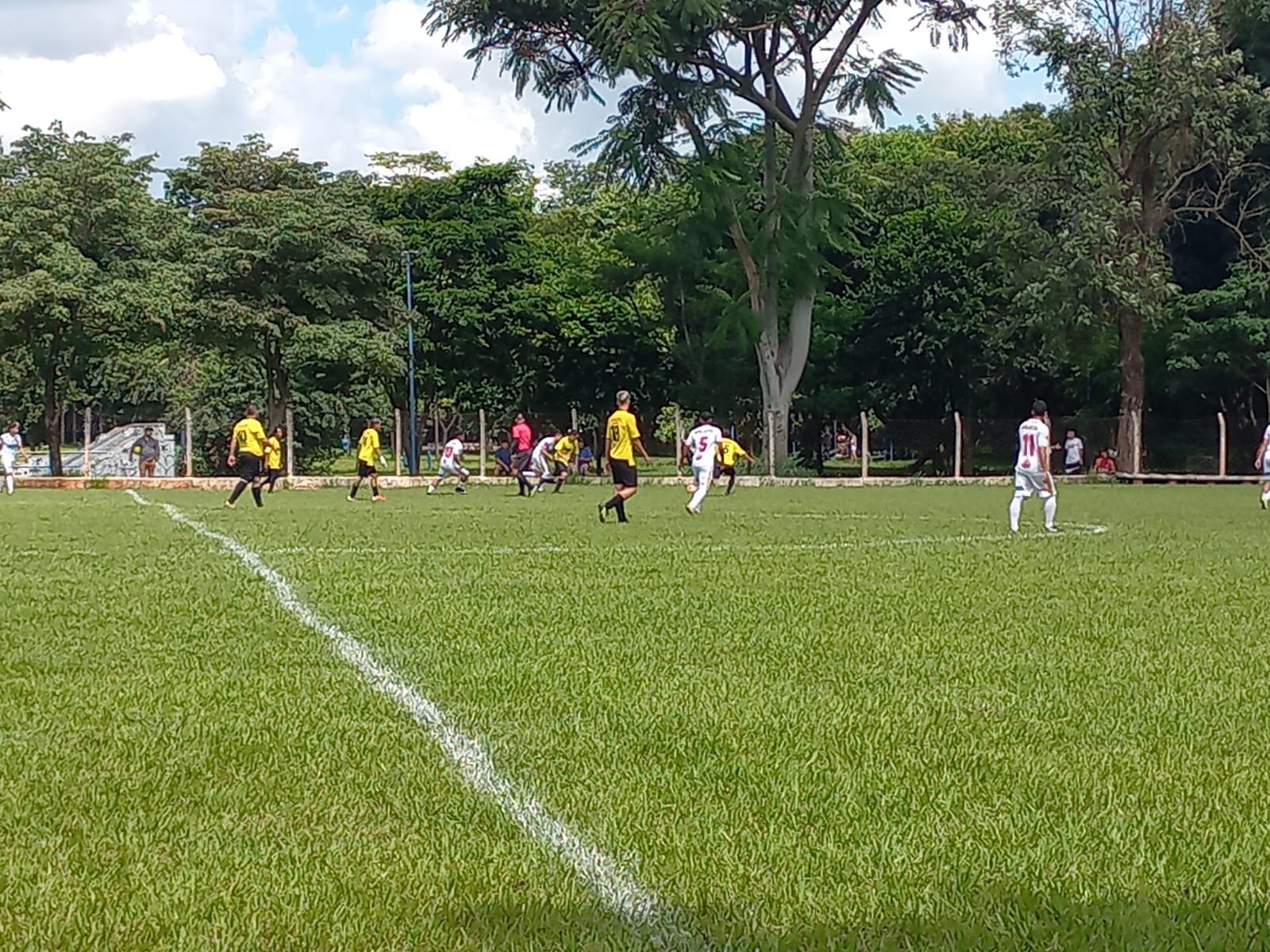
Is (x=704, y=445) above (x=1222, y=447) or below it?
above

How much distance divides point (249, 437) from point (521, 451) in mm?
9097

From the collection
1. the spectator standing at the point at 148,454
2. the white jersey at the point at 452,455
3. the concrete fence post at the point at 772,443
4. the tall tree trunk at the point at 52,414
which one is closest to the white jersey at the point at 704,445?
the white jersey at the point at 452,455

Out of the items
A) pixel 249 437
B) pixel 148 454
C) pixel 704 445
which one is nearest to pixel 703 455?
pixel 704 445

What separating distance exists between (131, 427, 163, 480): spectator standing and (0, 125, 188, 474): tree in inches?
98.3

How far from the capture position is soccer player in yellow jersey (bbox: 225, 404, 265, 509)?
25359mm

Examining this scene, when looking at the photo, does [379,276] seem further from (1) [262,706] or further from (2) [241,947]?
(2) [241,947]

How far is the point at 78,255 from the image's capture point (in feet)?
136

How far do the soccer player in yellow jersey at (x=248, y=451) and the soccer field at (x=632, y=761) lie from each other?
12937 mm

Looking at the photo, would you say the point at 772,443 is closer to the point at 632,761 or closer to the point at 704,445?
the point at 704,445

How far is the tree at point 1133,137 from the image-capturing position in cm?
3953

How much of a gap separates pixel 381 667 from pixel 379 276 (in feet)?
131

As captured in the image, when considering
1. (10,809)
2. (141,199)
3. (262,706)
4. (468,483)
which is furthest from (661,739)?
(141,199)

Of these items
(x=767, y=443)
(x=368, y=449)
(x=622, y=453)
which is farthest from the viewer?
(x=767, y=443)

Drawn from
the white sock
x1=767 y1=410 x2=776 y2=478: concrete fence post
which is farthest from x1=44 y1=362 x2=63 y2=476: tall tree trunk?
the white sock
